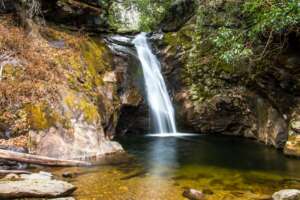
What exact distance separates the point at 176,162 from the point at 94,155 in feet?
7.83

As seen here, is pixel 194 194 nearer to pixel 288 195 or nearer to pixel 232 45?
pixel 288 195

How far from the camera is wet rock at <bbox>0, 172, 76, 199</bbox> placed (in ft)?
21.9

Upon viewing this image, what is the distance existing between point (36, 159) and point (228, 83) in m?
10.0

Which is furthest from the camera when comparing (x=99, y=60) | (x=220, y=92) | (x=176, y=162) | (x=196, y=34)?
(x=196, y=34)

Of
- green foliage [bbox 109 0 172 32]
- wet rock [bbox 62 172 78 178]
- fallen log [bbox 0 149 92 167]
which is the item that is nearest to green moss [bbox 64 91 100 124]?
fallen log [bbox 0 149 92 167]

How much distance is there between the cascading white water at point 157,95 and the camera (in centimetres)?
1675

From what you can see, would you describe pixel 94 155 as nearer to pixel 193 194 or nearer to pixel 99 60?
pixel 193 194

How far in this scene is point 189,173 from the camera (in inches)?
372

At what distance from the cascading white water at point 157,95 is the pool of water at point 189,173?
9.34ft

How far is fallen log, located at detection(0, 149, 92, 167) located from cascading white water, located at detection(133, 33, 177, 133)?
24.4 feet

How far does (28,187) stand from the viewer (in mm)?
6879

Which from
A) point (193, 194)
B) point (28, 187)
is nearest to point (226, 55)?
point (193, 194)

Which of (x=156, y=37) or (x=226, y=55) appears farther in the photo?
(x=156, y=37)

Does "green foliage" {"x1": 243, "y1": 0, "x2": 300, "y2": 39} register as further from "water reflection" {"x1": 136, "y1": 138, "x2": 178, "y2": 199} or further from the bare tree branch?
the bare tree branch
